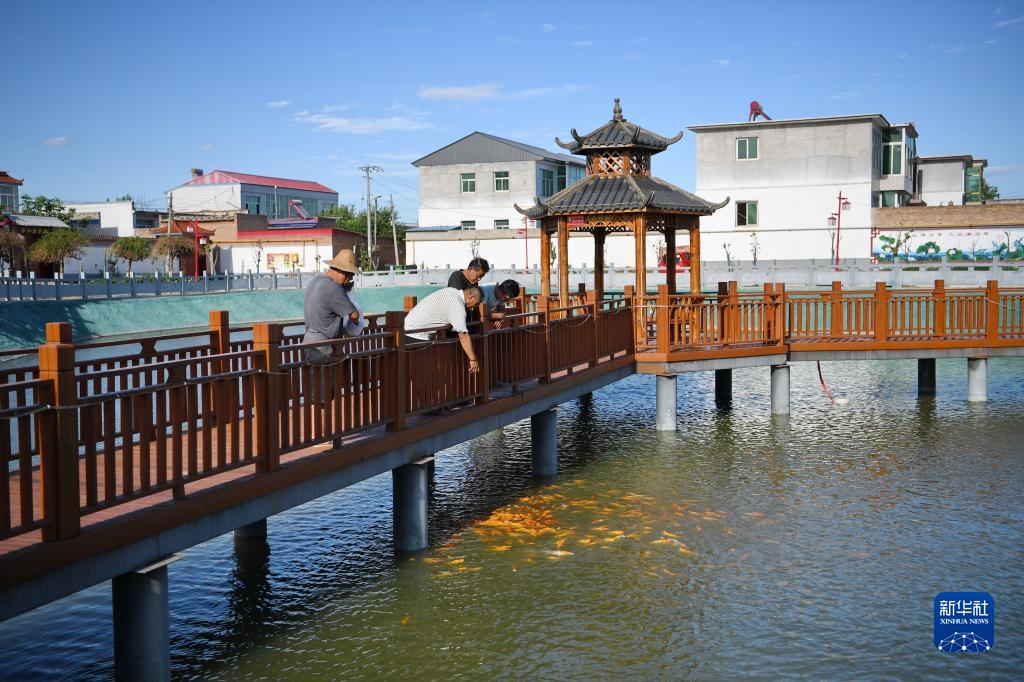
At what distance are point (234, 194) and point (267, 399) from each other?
9113 cm

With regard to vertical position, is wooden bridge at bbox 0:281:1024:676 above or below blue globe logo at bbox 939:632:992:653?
above

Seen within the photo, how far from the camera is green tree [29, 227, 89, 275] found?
58.4 meters

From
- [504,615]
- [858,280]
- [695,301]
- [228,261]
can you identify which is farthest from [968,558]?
[228,261]

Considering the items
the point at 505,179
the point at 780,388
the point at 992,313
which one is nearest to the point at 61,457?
the point at 780,388

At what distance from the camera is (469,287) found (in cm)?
1117

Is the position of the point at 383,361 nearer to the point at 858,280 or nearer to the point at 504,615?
the point at 504,615

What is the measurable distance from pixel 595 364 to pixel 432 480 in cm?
330

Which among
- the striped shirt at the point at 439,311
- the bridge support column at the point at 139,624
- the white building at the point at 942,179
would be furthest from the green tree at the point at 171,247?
the bridge support column at the point at 139,624

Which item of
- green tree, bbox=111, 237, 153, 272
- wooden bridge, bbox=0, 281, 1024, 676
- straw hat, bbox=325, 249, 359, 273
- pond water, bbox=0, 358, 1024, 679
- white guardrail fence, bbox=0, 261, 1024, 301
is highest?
green tree, bbox=111, 237, 153, 272

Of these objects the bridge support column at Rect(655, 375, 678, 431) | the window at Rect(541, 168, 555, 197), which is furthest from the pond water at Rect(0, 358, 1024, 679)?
the window at Rect(541, 168, 555, 197)

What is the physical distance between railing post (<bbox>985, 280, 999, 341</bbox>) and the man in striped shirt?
13220mm

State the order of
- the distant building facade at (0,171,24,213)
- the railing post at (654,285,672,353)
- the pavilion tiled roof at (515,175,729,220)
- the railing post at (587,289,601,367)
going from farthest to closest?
the distant building facade at (0,171,24,213) → the pavilion tiled roof at (515,175,729,220) → the railing post at (654,285,672,353) → the railing post at (587,289,601,367)

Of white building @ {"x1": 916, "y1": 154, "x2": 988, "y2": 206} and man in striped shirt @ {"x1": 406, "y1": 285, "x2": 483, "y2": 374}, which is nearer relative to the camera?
man in striped shirt @ {"x1": 406, "y1": 285, "x2": 483, "y2": 374}

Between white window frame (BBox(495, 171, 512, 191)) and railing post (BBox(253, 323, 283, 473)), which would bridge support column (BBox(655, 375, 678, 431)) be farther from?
white window frame (BBox(495, 171, 512, 191))
